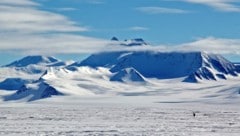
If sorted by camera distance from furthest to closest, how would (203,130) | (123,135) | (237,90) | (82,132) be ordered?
(237,90) < (203,130) < (82,132) < (123,135)

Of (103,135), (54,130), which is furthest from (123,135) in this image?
(54,130)

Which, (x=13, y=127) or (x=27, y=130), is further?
(x=13, y=127)

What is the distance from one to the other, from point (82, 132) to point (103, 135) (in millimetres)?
2813

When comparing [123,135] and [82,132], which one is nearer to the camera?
[123,135]

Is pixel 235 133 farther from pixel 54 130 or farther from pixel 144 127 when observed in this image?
pixel 54 130

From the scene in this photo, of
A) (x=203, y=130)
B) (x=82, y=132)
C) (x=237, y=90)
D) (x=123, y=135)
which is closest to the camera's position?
(x=123, y=135)

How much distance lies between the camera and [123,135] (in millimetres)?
41250

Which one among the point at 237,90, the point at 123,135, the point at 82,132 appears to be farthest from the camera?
the point at 237,90

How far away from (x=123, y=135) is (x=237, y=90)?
530 feet

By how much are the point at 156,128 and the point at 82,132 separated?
22.1 ft

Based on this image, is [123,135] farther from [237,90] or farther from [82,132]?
[237,90]

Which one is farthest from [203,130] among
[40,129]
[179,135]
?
[40,129]

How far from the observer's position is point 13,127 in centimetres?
4812

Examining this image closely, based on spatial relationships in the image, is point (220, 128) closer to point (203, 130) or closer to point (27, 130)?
point (203, 130)
